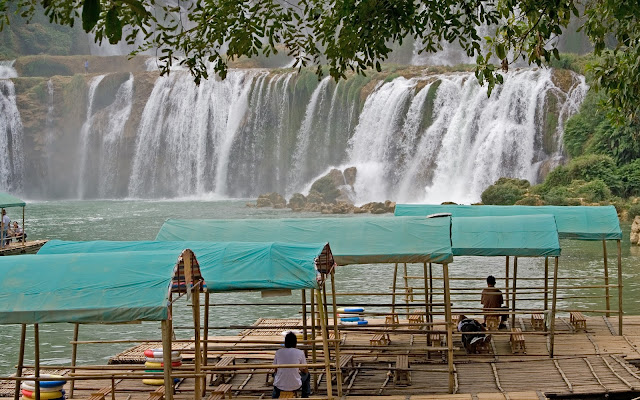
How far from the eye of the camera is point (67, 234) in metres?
37.2

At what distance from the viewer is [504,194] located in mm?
36406

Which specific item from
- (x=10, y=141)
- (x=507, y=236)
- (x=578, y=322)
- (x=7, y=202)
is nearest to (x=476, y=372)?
(x=507, y=236)

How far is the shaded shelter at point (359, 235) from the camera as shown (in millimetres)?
10883

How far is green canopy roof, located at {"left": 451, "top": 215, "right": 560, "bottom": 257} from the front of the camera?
41.3 ft

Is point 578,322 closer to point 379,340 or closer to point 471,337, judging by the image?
point 471,337

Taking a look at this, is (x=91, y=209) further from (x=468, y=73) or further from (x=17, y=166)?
(x=468, y=73)

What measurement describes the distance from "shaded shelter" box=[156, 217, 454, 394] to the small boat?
17.9 m

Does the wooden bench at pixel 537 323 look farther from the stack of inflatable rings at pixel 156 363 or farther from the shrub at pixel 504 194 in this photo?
the shrub at pixel 504 194

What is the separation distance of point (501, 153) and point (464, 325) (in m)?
29.6

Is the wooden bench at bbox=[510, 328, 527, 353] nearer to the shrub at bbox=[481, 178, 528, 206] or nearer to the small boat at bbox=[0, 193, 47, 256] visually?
the small boat at bbox=[0, 193, 47, 256]

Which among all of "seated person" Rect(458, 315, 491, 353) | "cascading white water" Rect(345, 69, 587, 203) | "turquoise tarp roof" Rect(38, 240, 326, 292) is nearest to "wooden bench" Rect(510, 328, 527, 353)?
"seated person" Rect(458, 315, 491, 353)

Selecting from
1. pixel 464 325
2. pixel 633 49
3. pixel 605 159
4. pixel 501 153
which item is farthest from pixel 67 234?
pixel 633 49

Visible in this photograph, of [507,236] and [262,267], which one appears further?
[507,236]

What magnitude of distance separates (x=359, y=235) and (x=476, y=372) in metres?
2.31
